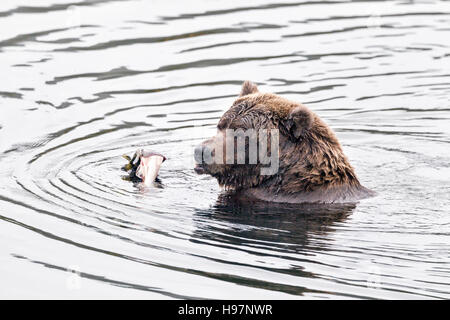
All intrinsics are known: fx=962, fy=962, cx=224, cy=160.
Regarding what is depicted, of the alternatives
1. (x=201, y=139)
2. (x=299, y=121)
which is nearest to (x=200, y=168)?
(x=299, y=121)

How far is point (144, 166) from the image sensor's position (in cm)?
1313

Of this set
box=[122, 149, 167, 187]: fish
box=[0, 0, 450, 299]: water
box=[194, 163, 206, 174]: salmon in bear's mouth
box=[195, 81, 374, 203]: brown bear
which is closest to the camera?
box=[0, 0, 450, 299]: water

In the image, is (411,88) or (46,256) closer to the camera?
(46,256)

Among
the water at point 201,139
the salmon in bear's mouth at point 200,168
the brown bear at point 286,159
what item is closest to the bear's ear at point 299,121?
the brown bear at point 286,159

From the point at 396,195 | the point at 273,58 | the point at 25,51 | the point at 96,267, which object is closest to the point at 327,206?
the point at 396,195

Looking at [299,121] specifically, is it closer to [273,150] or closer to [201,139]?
[273,150]

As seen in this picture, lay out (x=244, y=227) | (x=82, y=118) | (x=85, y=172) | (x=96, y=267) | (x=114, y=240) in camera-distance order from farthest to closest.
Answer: (x=82, y=118) < (x=85, y=172) < (x=244, y=227) < (x=114, y=240) < (x=96, y=267)

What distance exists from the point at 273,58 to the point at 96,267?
378 inches

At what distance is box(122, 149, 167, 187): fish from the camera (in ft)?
42.8

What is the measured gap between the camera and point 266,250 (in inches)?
417

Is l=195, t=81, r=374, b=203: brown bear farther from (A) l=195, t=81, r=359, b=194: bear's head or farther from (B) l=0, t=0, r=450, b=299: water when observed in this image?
(B) l=0, t=0, r=450, b=299: water

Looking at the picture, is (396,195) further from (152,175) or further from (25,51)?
(25,51)

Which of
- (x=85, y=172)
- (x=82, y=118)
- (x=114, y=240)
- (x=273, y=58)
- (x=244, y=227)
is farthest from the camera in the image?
(x=273, y=58)

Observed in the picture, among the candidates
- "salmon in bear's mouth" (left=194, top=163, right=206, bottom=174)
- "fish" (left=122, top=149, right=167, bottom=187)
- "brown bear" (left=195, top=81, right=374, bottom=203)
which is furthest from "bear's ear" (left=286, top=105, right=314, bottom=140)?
"fish" (left=122, top=149, right=167, bottom=187)
